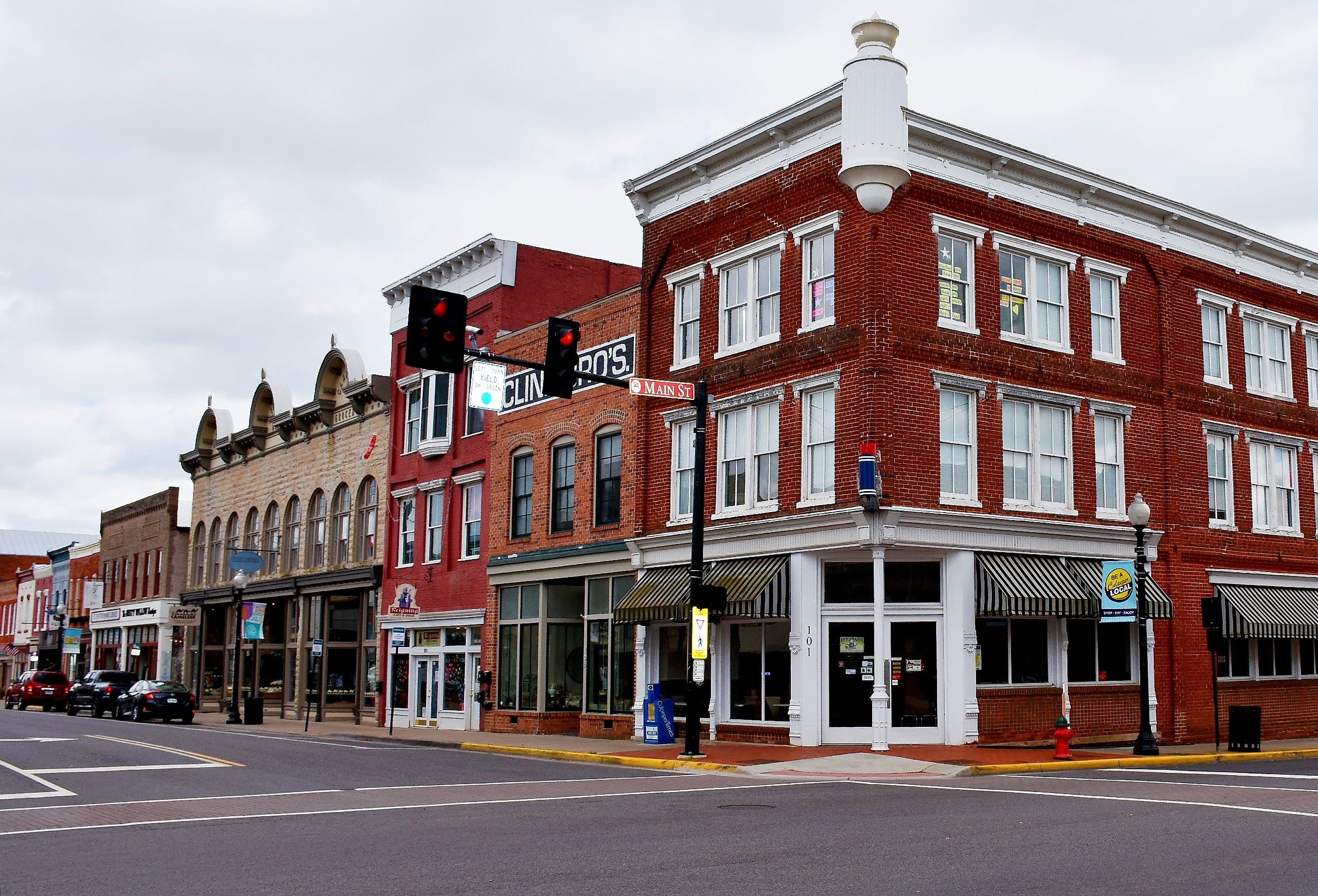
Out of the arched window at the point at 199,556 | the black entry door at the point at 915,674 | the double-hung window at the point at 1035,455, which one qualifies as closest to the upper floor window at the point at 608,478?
the black entry door at the point at 915,674

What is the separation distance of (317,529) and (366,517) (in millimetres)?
4240

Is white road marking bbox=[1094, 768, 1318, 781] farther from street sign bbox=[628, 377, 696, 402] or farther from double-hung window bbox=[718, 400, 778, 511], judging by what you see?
street sign bbox=[628, 377, 696, 402]

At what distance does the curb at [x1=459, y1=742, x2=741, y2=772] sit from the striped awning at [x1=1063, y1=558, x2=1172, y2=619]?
338 inches

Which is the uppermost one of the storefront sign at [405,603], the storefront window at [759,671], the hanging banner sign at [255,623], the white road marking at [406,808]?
the storefront sign at [405,603]

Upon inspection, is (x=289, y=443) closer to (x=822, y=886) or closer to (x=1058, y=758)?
(x=1058, y=758)

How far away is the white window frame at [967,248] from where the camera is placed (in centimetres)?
2427

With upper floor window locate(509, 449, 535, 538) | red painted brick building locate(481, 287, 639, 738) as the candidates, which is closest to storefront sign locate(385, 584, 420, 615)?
red painted brick building locate(481, 287, 639, 738)

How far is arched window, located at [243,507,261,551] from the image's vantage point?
48.9 metres

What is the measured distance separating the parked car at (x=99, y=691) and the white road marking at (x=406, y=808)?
31.5 metres

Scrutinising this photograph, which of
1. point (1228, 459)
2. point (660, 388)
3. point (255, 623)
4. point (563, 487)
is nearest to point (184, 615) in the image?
point (255, 623)

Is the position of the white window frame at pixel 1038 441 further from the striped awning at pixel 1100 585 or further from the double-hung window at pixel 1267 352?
the double-hung window at pixel 1267 352

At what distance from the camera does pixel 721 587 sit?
23.8m

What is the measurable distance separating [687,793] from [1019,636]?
Answer: 10.5 metres

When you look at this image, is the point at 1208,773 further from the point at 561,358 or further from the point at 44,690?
the point at 44,690
